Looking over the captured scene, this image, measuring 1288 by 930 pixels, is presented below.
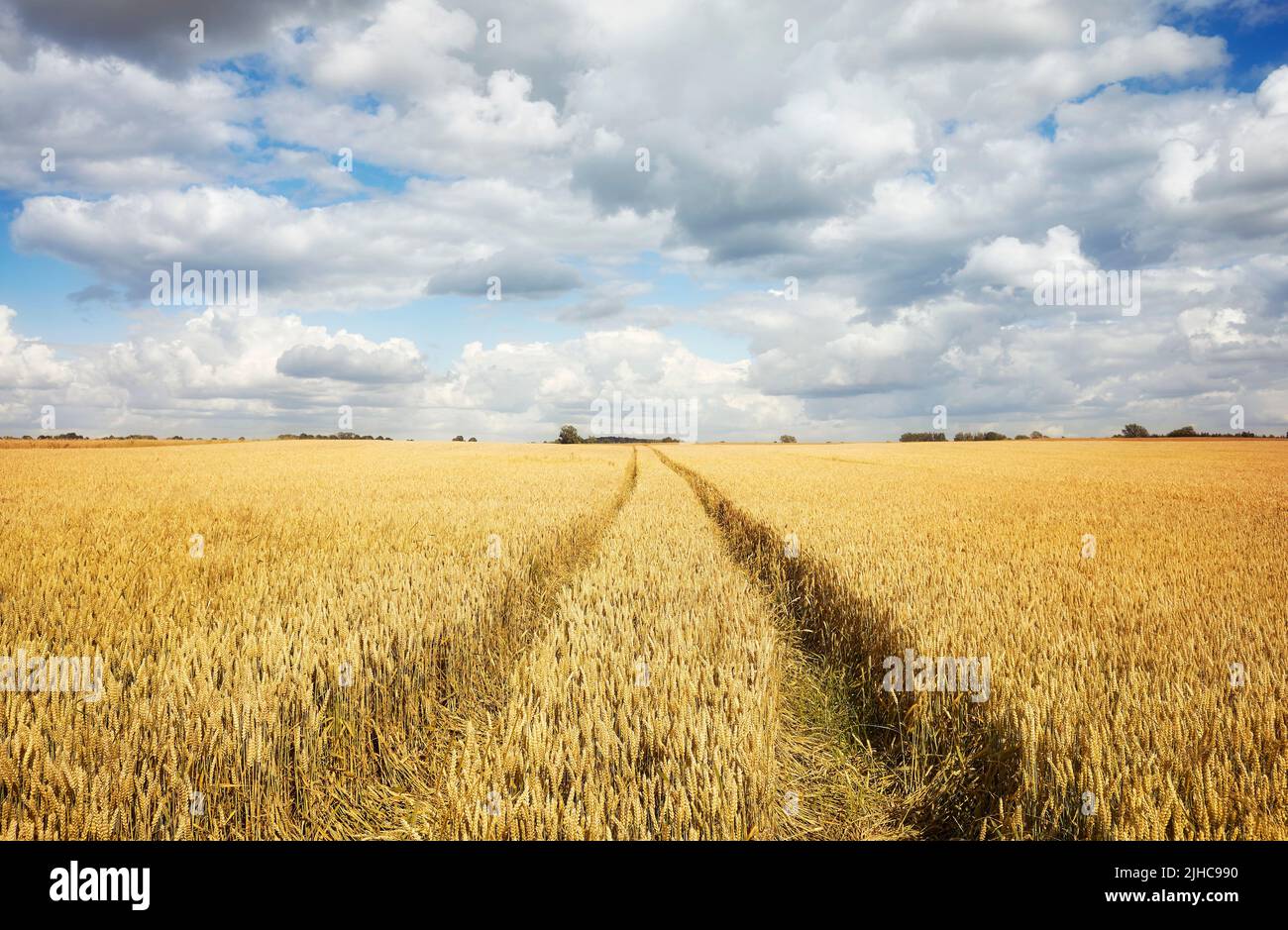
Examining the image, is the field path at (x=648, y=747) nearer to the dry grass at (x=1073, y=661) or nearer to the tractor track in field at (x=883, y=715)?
the tractor track in field at (x=883, y=715)

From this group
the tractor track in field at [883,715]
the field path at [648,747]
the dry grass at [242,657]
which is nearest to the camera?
the field path at [648,747]

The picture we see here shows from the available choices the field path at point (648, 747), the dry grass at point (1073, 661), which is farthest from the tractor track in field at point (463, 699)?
the dry grass at point (1073, 661)

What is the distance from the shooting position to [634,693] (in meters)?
3.74

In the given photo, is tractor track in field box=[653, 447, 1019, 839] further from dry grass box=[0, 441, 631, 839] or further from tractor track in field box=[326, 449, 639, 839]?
dry grass box=[0, 441, 631, 839]

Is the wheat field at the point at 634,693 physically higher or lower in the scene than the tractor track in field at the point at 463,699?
higher

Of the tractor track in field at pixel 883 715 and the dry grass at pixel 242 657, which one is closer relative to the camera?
the dry grass at pixel 242 657

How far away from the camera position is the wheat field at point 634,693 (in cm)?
266

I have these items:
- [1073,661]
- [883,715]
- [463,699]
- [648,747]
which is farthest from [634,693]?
[1073,661]

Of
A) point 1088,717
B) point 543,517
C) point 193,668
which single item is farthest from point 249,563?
point 1088,717

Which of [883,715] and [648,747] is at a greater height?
[648,747]

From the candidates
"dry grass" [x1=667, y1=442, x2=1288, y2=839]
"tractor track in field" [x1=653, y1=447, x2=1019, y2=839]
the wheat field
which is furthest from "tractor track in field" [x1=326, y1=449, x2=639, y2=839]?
"dry grass" [x1=667, y1=442, x2=1288, y2=839]

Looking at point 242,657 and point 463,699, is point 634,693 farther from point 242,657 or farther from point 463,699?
point 242,657

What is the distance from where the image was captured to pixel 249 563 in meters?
7.07

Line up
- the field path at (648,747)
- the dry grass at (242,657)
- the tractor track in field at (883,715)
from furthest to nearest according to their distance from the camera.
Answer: the tractor track in field at (883,715) < the dry grass at (242,657) < the field path at (648,747)
